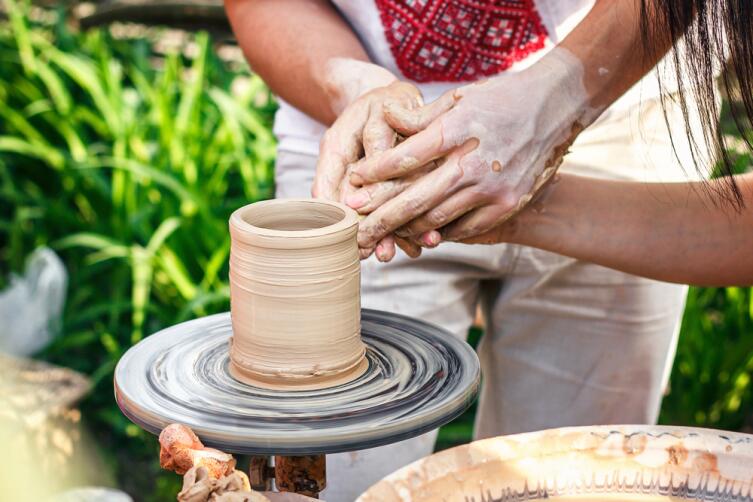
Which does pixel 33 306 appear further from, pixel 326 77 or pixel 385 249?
pixel 385 249

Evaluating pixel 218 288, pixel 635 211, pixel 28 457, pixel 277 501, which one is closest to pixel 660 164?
pixel 635 211

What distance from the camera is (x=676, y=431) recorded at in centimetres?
111

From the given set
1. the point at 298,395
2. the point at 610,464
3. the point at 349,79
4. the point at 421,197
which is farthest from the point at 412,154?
the point at 610,464

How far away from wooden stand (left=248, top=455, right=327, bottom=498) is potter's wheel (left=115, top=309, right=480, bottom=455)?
7cm

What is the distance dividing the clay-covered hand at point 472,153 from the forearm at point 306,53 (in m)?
0.20

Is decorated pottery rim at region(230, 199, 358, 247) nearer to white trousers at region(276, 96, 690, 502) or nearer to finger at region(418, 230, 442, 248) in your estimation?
finger at region(418, 230, 442, 248)

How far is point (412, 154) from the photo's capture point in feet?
4.63

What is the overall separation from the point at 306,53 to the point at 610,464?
3.08ft

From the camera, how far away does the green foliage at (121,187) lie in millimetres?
3041

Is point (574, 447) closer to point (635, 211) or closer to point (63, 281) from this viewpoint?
point (635, 211)

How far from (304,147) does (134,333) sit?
54.6 inches

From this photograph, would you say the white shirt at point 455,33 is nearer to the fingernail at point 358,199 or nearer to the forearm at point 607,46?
the forearm at point 607,46

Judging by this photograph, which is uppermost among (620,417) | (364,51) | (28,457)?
(364,51)

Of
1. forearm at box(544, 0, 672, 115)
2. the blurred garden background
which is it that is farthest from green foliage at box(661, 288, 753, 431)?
forearm at box(544, 0, 672, 115)
